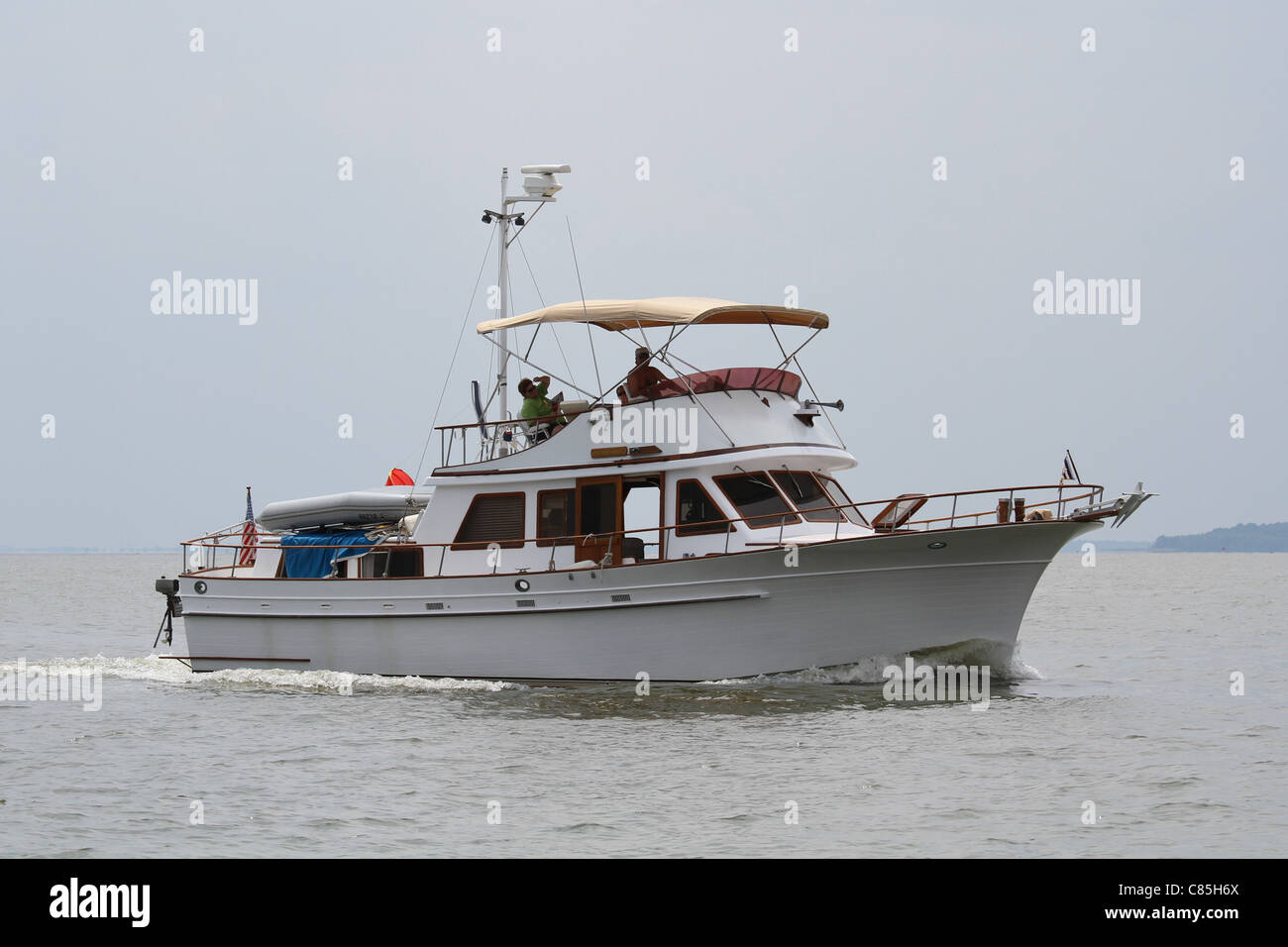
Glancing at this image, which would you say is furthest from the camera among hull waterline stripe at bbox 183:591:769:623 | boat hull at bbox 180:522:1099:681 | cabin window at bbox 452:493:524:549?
cabin window at bbox 452:493:524:549

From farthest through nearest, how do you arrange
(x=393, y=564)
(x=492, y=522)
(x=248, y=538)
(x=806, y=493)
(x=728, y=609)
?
(x=248, y=538) → (x=393, y=564) → (x=492, y=522) → (x=806, y=493) → (x=728, y=609)

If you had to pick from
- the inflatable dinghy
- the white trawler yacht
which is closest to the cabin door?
the white trawler yacht

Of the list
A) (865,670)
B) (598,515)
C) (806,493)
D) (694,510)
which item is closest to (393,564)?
(598,515)

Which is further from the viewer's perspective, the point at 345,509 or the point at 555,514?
the point at 345,509

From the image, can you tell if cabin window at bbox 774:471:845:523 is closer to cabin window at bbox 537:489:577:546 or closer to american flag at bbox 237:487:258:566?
cabin window at bbox 537:489:577:546

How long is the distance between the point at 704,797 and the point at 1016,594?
717 centimetres

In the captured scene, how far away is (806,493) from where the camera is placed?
19766mm

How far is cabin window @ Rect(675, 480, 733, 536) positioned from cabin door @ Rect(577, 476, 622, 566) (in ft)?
2.76

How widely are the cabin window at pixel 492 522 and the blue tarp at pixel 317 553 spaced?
7.41 ft

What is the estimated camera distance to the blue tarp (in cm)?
2208

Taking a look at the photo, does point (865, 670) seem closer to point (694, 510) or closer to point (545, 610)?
point (694, 510)

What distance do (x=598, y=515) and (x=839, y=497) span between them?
3693mm

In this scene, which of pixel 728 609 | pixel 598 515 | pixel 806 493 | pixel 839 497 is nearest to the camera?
pixel 728 609
